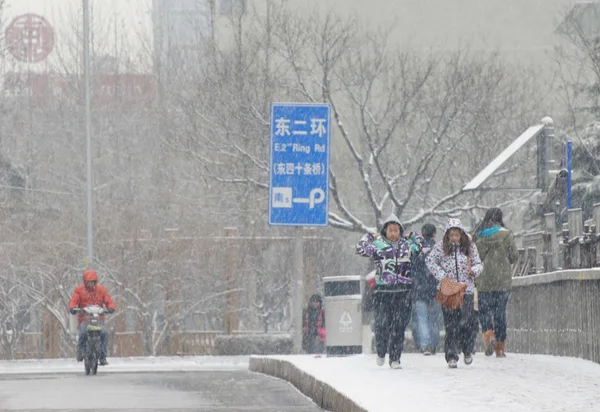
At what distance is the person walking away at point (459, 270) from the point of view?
46.6 feet

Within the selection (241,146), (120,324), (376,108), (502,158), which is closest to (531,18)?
(376,108)

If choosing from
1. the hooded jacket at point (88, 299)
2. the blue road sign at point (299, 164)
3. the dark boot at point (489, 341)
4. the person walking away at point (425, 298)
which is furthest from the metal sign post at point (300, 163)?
→ the dark boot at point (489, 341)

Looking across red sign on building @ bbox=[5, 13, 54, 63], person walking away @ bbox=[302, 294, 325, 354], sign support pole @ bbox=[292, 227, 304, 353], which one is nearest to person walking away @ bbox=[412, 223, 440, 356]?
sign support pole @ bbox=[292, 227, 304, 353]

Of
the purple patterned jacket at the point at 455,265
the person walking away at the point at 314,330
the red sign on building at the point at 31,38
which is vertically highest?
the red sign on building at the point at 31,38

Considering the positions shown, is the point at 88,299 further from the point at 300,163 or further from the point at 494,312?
the point at 494,312

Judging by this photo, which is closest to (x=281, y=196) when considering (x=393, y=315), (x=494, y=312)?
(x=494, y=312)

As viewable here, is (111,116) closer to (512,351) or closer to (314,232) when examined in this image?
(314,232)

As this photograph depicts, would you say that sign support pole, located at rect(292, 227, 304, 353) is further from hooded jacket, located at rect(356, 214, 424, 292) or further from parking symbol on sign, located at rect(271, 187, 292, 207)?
hooded jacket, located at rect(356, 214, 424, 292)

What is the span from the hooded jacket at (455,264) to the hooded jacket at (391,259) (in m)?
0.20

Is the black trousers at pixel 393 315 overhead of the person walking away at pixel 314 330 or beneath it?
overhead

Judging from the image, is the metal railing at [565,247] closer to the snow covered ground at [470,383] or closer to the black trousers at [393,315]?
the snow covered ground at [470,383]

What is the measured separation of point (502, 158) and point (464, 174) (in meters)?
19.4

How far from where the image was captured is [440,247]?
14422 millimetres

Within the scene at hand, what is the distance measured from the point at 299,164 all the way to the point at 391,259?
33.0 ft
